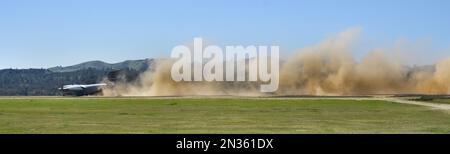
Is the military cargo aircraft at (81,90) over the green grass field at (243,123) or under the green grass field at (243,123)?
under

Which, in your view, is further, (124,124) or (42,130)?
(124,124)

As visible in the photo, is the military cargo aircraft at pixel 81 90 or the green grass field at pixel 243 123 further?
the military cargo aircraft at pixel 81 90

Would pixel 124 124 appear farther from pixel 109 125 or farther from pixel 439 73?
pixel 439 73

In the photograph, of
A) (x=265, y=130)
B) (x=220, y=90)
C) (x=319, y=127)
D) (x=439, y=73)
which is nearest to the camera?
(x=265, y=130)

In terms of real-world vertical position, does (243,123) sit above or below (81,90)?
above

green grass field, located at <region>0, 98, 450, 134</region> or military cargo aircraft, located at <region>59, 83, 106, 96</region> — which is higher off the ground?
green grass field, located at <region>0, 98, 450, 134</region>

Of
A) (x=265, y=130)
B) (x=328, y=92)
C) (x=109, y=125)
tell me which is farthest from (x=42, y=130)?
(x=328, y=92)

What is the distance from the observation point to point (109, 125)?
48.0 m

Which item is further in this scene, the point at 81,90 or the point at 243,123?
the point at 81,90

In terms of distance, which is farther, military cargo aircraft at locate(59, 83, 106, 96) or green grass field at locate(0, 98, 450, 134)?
military cargo aircraft at locate(59, 83, 106, 96)
